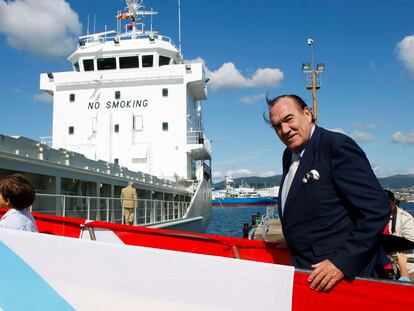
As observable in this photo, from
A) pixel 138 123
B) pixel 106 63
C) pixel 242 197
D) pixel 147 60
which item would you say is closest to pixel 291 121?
pixel 138 123

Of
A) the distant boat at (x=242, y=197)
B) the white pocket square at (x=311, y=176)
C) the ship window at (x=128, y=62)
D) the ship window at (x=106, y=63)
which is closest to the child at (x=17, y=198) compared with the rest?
the white pocket square at (x=311, y=176)

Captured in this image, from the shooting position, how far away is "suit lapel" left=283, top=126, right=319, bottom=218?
1.78m

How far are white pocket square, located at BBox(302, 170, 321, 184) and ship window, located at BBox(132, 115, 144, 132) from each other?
1596 centimetres

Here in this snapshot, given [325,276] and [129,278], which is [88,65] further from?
[325,276]

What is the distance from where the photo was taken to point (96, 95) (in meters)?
A: 17.4

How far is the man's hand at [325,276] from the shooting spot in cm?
156

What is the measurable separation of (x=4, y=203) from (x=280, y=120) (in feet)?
6.67

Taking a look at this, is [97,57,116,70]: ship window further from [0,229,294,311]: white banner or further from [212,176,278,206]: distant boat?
[212,176,278,206]: distant boat

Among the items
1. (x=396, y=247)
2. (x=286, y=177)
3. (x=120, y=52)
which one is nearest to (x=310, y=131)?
(x=286, y=177)

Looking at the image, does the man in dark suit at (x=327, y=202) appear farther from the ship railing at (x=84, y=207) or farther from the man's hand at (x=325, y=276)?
the ship railing at (x=84, y=207)

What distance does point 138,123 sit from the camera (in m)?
17.3

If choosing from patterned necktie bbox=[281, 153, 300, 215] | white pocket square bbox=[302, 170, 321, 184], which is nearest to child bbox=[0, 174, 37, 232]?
patterned necktie bbox=[281, 153, 300, 215]

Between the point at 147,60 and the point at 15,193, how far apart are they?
16.2m

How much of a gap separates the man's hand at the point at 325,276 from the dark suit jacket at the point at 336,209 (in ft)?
0.08
